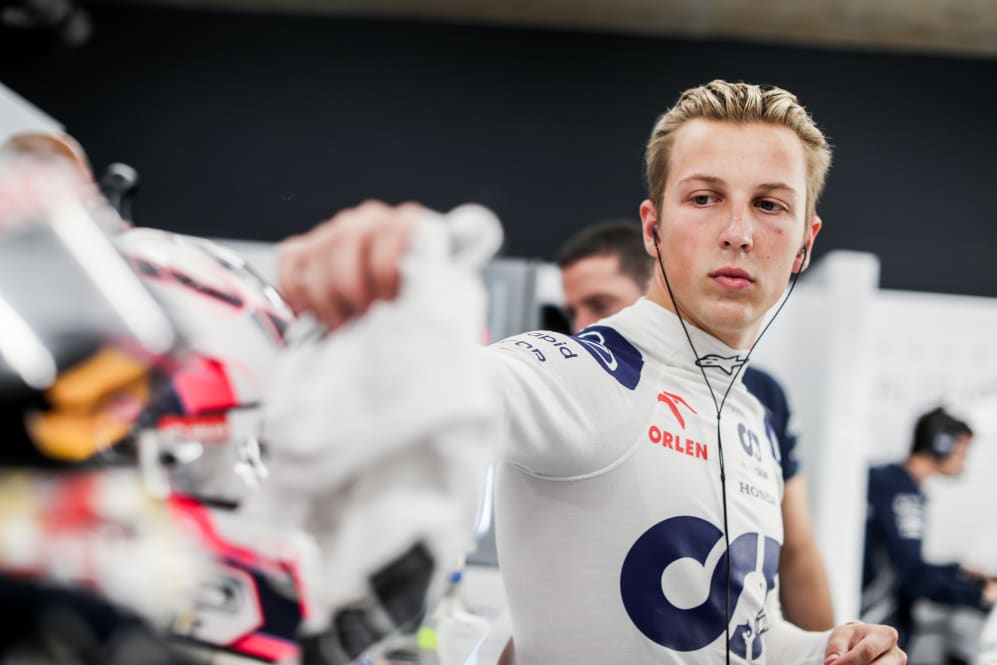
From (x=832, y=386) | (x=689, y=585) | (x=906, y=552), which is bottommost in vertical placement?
(x=906, y=552)

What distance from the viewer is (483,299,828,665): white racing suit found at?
26.0 inches

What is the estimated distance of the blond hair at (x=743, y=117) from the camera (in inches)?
28.4

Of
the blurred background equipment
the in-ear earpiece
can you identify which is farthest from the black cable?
the blurred background equipment

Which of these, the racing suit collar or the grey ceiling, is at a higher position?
the grey ceiling

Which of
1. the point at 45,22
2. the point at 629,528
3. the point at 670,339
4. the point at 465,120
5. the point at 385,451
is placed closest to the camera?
the point at 385,451

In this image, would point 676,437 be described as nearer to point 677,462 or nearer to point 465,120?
point 677,462

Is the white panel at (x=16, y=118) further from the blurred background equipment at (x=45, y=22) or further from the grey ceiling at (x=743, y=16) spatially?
the grey ceiling at (x=743, y=16)

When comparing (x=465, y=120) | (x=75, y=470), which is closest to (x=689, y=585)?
(x=75, y=470)

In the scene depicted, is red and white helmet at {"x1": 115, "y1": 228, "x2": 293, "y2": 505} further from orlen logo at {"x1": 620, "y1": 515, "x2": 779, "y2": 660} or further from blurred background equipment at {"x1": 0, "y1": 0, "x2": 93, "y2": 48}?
blurred background equipment at {"x1": 0, "y1": 0, "x2": 93, "y2": 48}

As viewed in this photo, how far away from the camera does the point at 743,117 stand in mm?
715

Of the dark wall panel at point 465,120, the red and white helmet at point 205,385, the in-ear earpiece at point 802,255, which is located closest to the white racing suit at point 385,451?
the red and white helmet at point 205,385

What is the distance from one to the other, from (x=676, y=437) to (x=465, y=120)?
2.98 m

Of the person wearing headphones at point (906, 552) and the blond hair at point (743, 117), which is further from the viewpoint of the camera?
the person wearing headphones at point (906, 552)

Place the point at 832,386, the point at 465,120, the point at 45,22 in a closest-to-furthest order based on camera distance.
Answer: the point at 832,386 < the point at 45,22 < the point at 465,120
